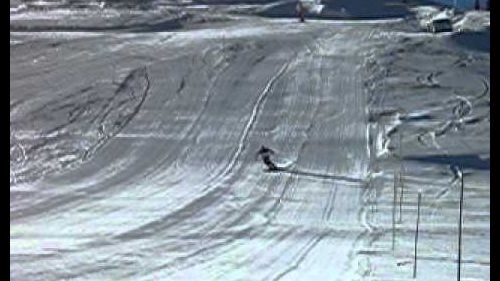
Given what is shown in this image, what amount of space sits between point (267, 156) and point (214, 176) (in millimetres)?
1663

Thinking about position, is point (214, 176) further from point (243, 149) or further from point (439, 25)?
point (439, 25)

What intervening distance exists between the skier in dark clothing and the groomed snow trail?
0.92ft

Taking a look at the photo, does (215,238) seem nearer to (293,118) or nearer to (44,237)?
(44,237)

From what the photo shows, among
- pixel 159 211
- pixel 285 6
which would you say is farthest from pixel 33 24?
pixel 159 211

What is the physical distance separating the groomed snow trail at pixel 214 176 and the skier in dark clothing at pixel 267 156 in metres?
0.28

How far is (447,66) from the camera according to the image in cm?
3431

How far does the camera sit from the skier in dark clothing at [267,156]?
21375mm

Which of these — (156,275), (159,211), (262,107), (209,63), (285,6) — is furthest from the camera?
(285,6)

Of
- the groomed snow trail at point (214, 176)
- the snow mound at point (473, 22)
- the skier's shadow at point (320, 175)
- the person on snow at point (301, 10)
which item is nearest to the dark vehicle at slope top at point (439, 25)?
the snow mound at point (473, 22)

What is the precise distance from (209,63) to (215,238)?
20054 mm

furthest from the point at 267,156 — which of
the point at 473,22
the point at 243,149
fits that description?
the point at 473,22

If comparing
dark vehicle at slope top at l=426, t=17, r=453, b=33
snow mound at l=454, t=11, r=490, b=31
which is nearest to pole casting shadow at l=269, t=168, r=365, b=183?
snow mound at l=454, t=11, r=490, b=31

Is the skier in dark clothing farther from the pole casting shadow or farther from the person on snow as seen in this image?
the person on snow

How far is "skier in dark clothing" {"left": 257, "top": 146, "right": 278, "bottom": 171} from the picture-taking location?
842 inches
